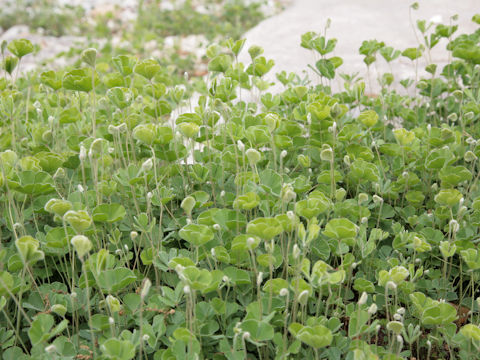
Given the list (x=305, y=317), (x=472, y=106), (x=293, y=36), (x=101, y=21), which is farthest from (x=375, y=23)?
(x=101, y=21)

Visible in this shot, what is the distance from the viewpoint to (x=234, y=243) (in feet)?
3.79

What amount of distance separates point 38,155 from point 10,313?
43cm

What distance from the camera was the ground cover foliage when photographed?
1064 millimetres

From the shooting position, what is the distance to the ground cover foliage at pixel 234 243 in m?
1.06

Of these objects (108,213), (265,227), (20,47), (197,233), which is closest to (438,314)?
(265,227)

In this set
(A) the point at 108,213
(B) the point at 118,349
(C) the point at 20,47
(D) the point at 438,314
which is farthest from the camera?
(C) the point at 20,47

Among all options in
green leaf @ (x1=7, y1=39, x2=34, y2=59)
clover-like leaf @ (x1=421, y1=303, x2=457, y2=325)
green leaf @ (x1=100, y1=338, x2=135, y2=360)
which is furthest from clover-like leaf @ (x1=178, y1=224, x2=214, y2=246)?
green leaf @ (x1=7, y1=39, x2=34, y2=59)

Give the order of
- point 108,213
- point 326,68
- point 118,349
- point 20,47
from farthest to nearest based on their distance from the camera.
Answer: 1. point 326,68
2. point 20,47
3. point 108,213
4. point 118,349

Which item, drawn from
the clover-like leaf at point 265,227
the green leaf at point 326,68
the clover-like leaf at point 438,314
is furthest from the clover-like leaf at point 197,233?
the green leaf at point 326,68

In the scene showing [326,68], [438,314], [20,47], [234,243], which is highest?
[20,47]

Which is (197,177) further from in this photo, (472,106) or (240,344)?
(472,106)

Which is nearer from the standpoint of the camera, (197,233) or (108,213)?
(197,233)

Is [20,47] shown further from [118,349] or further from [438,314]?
[438,314]

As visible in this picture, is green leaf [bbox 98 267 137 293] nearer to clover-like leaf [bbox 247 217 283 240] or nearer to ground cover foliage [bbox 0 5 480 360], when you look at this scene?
ground cover foliage [bbox 0 5 480 360]
